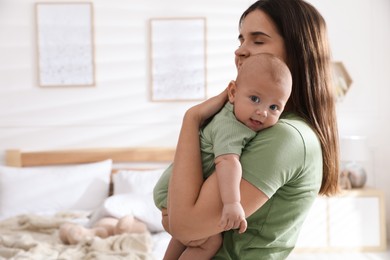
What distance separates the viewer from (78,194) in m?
4.16

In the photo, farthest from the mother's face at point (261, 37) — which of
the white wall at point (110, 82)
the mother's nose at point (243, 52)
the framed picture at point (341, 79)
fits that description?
the framed picture at point (341, 79)

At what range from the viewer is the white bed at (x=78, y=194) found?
2744 millimetres

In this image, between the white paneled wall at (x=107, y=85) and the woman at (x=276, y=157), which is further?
the white paneled wall at (x=107, y=85)

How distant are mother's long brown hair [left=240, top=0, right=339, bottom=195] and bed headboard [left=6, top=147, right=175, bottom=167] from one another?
10.6 ft

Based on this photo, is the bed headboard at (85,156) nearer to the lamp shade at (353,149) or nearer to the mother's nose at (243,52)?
the lamp shade at (353,149)

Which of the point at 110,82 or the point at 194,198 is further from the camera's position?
the point at 110,82

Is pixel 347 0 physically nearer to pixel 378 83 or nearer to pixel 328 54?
pixel 378 83

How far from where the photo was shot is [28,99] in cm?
457

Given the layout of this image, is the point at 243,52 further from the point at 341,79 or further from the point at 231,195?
the point at 341,79

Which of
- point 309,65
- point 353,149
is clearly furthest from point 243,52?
point 353,149

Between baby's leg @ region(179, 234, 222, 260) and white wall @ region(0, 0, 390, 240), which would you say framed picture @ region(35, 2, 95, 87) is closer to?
white wall @ region(0, 0, 390, 240)

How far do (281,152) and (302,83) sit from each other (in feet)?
0.82

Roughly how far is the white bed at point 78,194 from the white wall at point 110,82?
0.15 m

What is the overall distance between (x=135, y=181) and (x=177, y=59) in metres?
1.19
